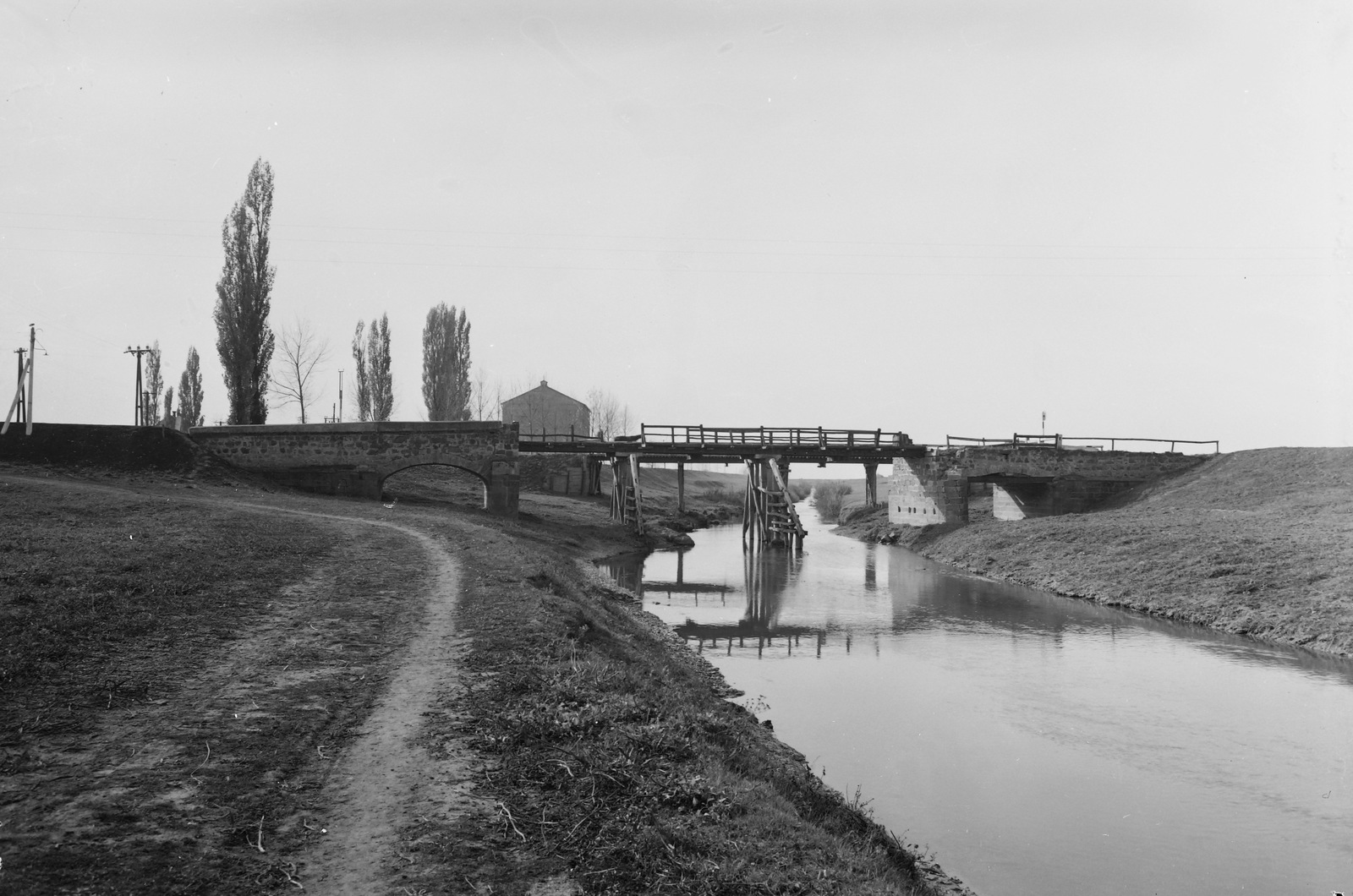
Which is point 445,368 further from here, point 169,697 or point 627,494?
point 169,697

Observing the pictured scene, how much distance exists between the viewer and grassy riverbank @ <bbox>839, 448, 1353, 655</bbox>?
19.3 metres

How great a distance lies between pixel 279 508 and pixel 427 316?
38.5m

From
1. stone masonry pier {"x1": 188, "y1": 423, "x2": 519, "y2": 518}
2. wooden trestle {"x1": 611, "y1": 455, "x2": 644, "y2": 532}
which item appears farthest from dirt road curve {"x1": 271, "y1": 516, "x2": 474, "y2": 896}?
wooden trestle {"x1": 611, "y1": 455, "x2": 644, "y2": 532}

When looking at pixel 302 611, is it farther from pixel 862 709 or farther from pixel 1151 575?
pixel 1151 575

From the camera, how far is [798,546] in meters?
38.8

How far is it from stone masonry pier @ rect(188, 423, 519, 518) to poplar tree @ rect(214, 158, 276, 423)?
486 centimetres

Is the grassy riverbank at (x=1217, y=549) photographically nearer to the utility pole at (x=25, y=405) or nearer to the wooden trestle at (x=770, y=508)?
the wooden trestle at (x=770, y=508)

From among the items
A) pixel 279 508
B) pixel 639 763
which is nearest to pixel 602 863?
pixel 639 763

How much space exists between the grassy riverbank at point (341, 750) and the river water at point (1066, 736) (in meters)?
1.30

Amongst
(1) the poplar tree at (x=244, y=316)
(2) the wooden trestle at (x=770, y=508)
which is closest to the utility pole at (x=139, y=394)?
(1) the poplar tree at (x=244, y=316)

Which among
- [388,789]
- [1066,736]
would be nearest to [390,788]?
[388,789]

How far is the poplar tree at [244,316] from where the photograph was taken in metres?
37.2

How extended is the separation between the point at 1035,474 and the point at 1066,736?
31130mm

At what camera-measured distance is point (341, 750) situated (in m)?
6.71
